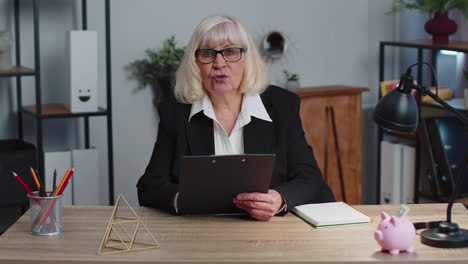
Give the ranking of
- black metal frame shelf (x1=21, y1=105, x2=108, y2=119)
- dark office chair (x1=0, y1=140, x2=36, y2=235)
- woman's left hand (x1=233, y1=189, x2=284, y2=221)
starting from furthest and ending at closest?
black metal frame shelf (x1=21, y1=105, x2=108, y2=119) → dark office chair (x1=0, y1=140, x2=36, y2=235) → woman's left hand (x1=233, y1=189, x2=284, y2=221)

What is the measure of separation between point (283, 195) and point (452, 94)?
2.31 m

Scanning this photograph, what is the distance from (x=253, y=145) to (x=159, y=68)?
1.56 metres

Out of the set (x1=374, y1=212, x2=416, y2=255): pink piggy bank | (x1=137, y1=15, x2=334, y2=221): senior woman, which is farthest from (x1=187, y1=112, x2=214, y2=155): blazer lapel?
(x1=374, y1=212, x2=416, y2=255): pink piggy bank

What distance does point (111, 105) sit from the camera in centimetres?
390

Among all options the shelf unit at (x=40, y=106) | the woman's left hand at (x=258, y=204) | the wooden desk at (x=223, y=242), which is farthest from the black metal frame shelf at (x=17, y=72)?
the woman's left hand at (x=258, y=204)

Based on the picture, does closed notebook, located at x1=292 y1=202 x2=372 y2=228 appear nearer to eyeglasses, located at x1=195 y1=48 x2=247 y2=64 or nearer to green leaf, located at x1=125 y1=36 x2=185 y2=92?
eyeglasses, located at x1=195 y1=48 x2=247 y2=64

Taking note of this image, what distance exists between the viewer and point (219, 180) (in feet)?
7.16

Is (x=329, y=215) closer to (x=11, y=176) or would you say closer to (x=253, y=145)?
(x=253, y=145)

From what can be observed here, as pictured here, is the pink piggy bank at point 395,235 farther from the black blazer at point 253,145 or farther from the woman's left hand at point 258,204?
the black blazer at point 253,145

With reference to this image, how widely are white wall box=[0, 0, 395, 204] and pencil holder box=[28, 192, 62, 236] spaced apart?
6.33 feet

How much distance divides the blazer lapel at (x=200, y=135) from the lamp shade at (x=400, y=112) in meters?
0.76

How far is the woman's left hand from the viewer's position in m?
2.23

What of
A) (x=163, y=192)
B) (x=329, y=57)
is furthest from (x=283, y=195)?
(x=329, y=57)

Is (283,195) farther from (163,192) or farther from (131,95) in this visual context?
(131,95)
